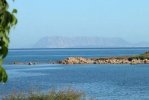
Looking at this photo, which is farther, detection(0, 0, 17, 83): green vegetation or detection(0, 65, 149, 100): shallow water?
detection(0, 65, 149, 100): shallow water

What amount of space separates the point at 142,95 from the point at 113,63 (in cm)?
7308

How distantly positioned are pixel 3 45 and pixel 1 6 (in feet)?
1.06

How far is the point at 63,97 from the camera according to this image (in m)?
21.0

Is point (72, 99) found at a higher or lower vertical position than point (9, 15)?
lower

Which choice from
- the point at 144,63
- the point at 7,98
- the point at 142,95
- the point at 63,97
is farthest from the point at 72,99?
the point at 144,63

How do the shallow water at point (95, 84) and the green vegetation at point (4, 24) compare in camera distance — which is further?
the shallow water at point (95, 84)

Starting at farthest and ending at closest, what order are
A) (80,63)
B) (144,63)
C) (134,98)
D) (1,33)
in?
(80,63) < (144,63) < (134,98) < (1,33)

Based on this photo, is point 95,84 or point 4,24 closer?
point 4,24

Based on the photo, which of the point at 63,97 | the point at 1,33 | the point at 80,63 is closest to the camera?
the point at 1,33

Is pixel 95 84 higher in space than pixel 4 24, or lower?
lower

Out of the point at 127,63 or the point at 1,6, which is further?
the point at 127,63

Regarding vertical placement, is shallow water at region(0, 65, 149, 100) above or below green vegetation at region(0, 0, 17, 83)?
below

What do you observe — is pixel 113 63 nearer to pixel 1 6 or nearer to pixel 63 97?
pixel 63 97

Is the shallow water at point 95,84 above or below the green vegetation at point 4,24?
below
